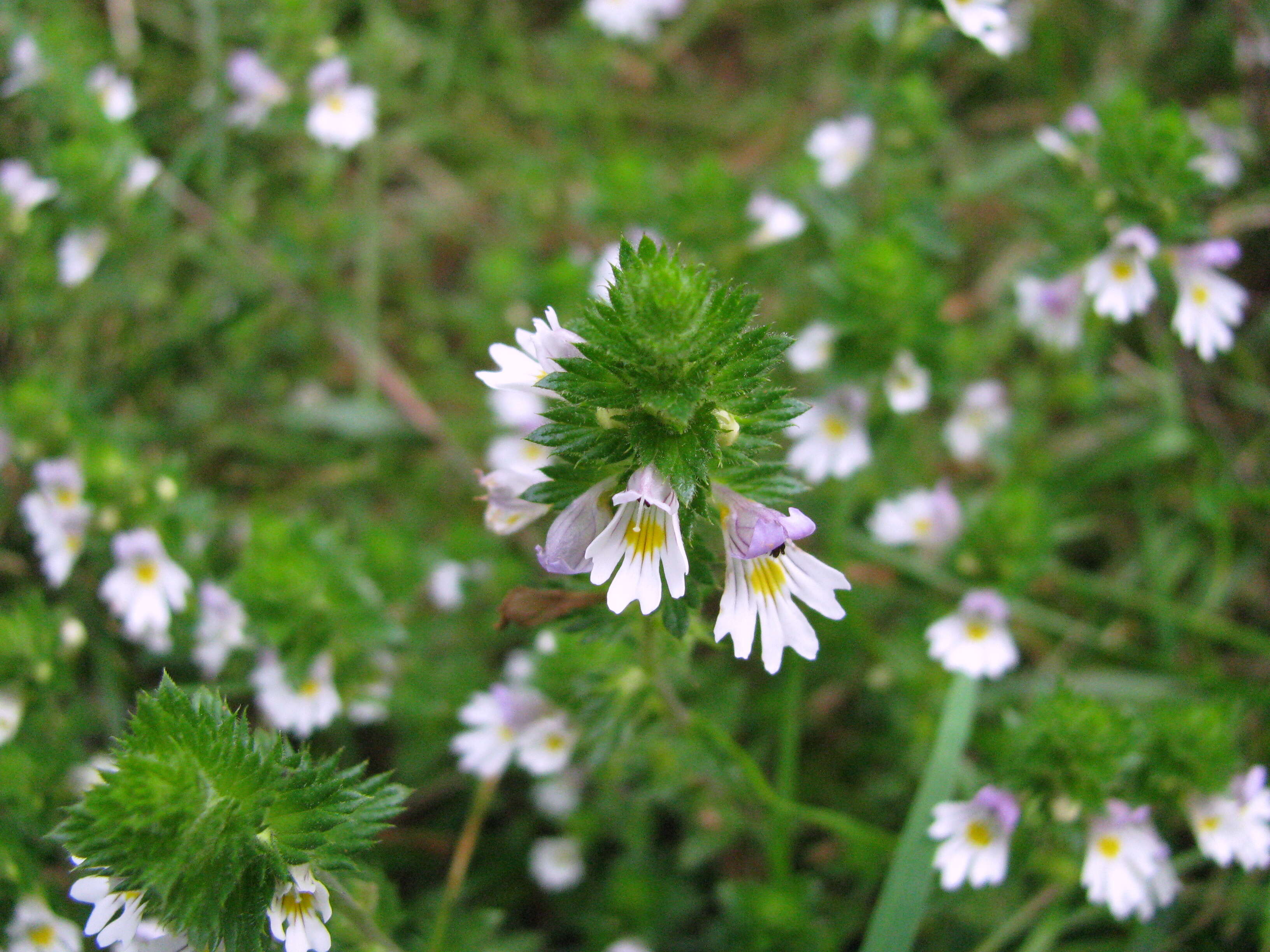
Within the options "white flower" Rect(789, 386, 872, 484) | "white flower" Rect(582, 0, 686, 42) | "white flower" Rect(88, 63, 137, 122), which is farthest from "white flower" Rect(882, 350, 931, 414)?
"white flower" Rect(88, 63, 137, 122)

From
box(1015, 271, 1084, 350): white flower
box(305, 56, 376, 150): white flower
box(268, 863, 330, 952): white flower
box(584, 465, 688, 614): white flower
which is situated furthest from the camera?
box(305, 56, 376, 150): white flower

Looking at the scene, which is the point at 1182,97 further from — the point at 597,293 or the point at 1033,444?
the point at 597,293

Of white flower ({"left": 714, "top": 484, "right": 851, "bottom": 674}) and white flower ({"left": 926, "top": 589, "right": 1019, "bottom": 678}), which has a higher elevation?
white flower ({"left": 926, "top": 589, "right": 1019, "bottom": 678})

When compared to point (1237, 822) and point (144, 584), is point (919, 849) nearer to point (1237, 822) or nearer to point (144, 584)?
point (1237, 822)

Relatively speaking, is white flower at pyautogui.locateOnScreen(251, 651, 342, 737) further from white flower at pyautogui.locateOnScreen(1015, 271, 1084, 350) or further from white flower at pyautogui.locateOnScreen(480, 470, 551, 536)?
white flower at pyautogui.locateOnScreen(1015, 271, 1084, 350)

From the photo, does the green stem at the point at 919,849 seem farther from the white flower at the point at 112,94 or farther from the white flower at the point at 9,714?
the white flower at the point at 112,94

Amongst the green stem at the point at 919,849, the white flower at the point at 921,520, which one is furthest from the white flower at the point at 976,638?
the white flower at the point at 921,520
